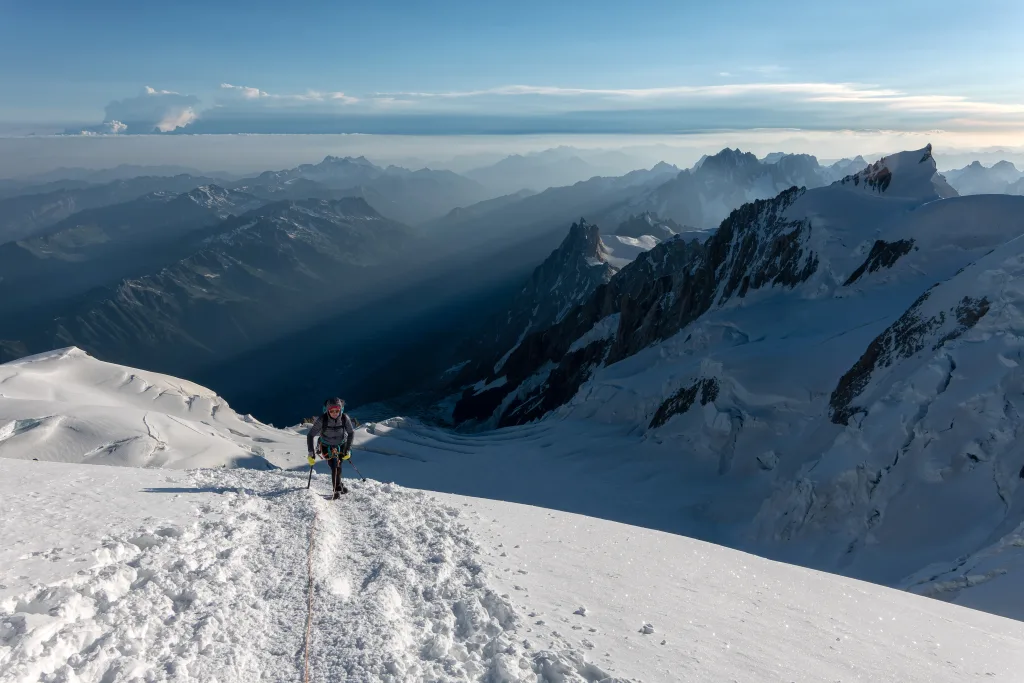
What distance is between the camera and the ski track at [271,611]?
7.02 m

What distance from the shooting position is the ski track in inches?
276

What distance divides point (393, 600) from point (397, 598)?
10cm

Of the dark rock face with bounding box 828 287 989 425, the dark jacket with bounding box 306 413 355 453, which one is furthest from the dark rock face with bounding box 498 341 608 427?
the dark jacket with bounding box 306 413 355 453

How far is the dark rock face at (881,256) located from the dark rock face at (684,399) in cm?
1497

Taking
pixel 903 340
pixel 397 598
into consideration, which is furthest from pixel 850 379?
pixel 397 598

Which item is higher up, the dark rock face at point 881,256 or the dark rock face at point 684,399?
the dark rock face at point 881,256

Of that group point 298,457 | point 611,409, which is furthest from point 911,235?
point 298,457

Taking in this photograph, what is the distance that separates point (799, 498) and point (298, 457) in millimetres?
36639

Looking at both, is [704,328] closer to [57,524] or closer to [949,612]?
[949,612]

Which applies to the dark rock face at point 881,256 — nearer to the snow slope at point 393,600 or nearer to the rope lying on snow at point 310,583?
the snow slope at point 393,600

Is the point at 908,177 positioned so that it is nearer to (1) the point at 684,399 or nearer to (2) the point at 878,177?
(2) the point at 878,177

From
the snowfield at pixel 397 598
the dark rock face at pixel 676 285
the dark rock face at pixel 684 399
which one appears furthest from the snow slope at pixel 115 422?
the dark rock face at pixel 676 285

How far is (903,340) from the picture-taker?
104ft

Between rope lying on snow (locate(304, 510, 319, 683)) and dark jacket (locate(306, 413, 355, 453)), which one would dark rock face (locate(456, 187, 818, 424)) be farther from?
rope lying on snow (locate(304, 510, 319, 683))
